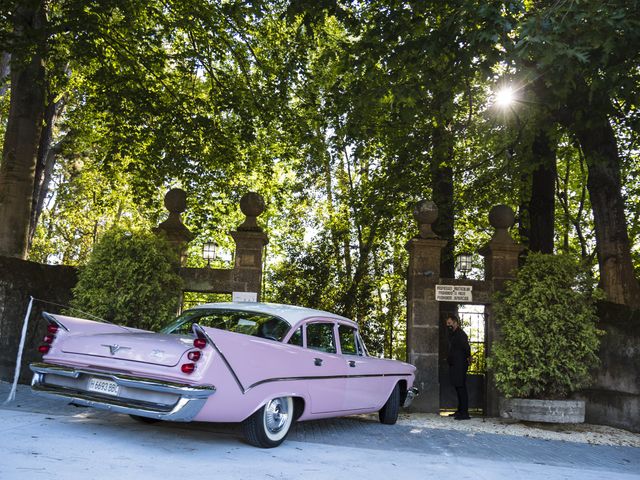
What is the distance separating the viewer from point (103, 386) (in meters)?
5.51

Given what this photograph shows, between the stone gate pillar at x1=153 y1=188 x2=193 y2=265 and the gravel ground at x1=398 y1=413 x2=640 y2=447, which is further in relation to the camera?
the stone gate pillar at x1=153 y1=188 x2=193 y2=265

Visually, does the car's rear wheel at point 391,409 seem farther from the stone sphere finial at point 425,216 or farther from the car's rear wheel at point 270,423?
the stone sphere finial at point 425,216

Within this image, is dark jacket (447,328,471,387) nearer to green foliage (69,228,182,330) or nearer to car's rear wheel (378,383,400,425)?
car's rear wheel (378,383,400,425)

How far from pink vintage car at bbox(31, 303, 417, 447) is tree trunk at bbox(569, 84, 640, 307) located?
6012mm

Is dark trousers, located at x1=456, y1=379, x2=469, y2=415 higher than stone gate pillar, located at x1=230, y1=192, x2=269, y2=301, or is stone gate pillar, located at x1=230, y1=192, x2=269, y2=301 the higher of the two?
stone gate pillar, located at x1=230, y1=192, x2=269, y2=301

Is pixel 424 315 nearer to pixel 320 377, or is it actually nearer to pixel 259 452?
pixel 320 377

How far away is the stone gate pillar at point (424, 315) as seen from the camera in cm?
1068

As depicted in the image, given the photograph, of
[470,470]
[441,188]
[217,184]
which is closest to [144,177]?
[217,184]

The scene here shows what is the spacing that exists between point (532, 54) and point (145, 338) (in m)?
5.93

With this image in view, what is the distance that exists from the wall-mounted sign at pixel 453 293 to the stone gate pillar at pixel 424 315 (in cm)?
14

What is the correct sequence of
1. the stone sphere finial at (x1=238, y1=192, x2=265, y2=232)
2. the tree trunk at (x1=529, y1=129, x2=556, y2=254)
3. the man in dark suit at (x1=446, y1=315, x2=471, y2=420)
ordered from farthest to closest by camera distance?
1. the tree trunk at (x1=529, y1=129, x2=556, y2=254)
2. the stone sphere finial at (x1=238, y1=192, x2=265, y2=232)
3. the man in dark suit at (x1=446, y1=315, x2=471, y2=420)

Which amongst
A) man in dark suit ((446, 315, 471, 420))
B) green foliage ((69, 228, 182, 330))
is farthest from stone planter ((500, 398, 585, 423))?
green foliage ((69, 228, 182, 330))

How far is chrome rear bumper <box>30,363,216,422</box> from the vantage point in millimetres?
5141

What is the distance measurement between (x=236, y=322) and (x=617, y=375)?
6858mm
